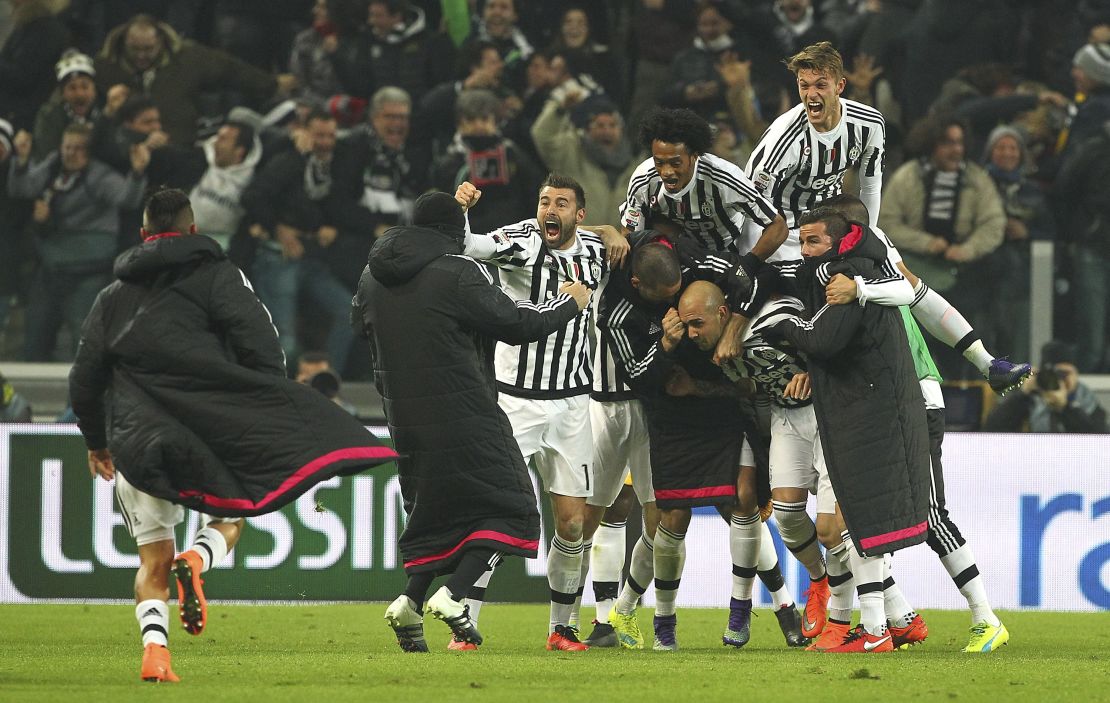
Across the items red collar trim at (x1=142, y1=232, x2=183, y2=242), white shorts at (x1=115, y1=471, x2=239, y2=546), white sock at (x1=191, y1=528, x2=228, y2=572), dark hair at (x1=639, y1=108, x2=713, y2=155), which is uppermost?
dark hair at (x1=639, y1=108, x2=713, y2=155)

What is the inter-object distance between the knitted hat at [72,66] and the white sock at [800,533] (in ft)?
25.6

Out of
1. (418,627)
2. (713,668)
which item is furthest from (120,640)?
(713,668)

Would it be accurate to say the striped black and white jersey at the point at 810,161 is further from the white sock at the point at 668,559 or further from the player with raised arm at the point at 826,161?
the white sock at the point at 668,559

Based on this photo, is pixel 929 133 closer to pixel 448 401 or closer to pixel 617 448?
pixel 617 448

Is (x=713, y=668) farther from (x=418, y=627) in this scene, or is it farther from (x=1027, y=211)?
(x=1027, y=211)

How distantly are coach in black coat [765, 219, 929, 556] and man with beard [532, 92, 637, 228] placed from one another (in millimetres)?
5292

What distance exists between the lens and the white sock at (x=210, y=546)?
19.9 ft

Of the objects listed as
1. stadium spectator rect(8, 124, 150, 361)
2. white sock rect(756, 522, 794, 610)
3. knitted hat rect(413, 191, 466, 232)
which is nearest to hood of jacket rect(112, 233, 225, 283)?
knitted hat rect(413, 191, 466, 232)

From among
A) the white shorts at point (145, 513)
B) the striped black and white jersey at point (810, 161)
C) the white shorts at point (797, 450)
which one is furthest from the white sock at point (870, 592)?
the white shorts at point (145, 513)

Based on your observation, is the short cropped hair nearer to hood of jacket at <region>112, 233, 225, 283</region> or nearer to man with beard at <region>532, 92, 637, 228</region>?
hood of jacket at <region>112, 233, 225, 283</region>

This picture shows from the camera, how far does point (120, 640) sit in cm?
841

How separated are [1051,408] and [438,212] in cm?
598

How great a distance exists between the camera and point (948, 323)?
8352 millimetres

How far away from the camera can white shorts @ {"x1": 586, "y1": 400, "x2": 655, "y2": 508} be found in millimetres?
8406
